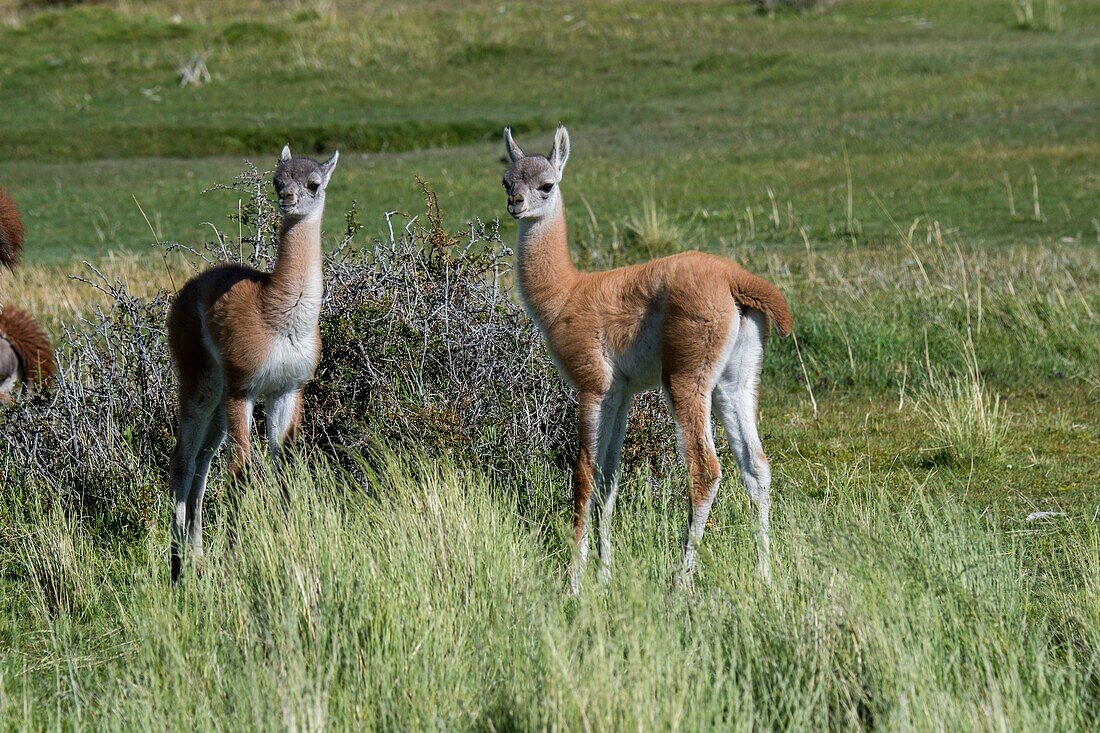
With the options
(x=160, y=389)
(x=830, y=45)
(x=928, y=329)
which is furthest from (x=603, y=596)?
(x=830, y=45)

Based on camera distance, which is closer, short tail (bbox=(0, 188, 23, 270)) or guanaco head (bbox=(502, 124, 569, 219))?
guanaco head (bbox=(502, 124, 569, 219))

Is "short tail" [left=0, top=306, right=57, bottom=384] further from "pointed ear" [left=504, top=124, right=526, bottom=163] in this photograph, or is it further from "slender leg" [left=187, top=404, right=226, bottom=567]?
"pointed ear" [left=504, top=124, right=526, bottom=163]

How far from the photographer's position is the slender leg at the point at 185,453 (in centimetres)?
584

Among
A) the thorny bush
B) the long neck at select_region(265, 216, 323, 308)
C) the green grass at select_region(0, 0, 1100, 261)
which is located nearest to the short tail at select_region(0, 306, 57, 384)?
the thorny bush

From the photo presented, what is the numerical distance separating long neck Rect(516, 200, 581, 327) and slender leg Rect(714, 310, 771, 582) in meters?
0.78

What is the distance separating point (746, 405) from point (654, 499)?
0.80m

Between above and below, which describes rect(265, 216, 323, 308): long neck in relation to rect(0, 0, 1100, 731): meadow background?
above

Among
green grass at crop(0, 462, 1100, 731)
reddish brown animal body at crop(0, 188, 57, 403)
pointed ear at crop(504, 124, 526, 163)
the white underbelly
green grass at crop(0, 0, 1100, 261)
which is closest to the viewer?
green grass at crop(0, 462, 1100, 731)

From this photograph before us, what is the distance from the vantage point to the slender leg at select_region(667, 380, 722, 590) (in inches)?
218

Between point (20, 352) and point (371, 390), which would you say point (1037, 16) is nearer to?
point (20, 352)

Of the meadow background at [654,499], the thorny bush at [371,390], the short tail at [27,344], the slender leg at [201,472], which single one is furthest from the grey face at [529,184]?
the short tail at [27,344]

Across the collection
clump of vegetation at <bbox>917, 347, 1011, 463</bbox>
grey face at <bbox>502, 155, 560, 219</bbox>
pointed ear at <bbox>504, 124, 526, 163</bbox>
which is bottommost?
clump of vegetation at <bbox>917, 347, 1011, 463</bbox>

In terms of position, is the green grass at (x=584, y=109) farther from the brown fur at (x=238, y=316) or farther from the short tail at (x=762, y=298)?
the brown fur at (x=238, y=316)

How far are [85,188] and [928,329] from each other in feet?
44.5
